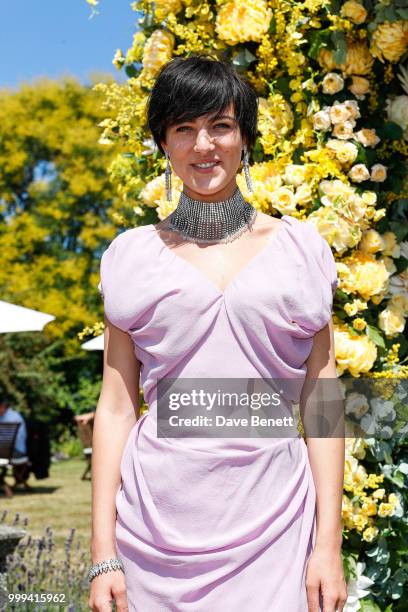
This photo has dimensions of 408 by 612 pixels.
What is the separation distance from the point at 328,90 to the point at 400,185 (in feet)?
1.64

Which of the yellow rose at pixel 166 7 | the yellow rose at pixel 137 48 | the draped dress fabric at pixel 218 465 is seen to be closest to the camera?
the draped dress fabric at pixel 218 465

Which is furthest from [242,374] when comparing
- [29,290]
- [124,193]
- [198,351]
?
[29,290]

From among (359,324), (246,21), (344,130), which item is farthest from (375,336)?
(246,21)

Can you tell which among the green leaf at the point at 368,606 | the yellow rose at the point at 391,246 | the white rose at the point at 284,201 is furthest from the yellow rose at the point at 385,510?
the white rose at the point at 284,201

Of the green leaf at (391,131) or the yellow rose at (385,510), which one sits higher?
the green leaf at (391,131)

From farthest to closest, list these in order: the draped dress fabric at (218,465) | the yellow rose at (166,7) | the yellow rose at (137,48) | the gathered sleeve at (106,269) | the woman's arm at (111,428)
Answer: the yellow rose at (137,48)
the yellow rose at (166,7)
the gathered sleeve at (106,269)
the woman's arm at (111,428)
the draped dress fabric at (218,465)

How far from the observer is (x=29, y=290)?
22.8 meters

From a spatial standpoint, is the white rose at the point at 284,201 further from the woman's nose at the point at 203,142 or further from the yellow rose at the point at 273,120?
the woman's nose at the point at 203,142

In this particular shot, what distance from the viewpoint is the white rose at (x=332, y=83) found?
3.40m

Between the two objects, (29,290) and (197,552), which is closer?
(197,552)

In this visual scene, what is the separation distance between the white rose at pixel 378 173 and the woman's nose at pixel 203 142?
1.54m

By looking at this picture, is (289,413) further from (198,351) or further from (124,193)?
(124,193)

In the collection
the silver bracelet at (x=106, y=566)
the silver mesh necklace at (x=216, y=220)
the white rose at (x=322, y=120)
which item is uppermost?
the white rose at (x=322, y=120)

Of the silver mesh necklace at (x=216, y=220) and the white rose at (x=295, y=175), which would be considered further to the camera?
the white rose at (x=295, y=175)
